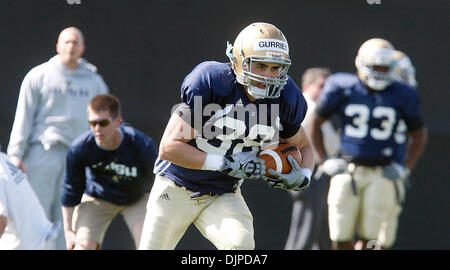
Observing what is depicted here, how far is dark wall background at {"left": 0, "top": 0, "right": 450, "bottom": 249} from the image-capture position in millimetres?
7105

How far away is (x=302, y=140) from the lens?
4785 mm

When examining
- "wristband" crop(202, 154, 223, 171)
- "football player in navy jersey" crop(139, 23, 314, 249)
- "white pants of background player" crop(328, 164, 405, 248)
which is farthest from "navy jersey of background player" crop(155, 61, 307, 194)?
"white pants of background player" crop(328, 164, 405, 248)

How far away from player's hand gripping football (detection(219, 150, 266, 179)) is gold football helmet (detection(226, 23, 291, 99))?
328 mm

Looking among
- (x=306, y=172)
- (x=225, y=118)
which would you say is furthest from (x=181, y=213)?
(x=306, y=172)

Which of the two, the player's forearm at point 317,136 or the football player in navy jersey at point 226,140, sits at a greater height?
the football player in navy jersey at point 226,140

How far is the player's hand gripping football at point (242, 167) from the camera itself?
4.36 metres

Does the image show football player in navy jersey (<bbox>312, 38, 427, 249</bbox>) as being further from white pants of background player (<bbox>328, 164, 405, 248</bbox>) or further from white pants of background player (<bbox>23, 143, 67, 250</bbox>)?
white pants of background player (<bbox>23, 143, 67, 250</bbox>)

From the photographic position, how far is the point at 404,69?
7.28 meters

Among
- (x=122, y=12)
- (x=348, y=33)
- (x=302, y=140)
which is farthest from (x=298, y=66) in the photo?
(x=302, y=140)

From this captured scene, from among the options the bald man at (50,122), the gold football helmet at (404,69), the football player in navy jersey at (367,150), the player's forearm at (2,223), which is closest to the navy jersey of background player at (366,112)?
Result: the football player in navy jersey at (367,150)

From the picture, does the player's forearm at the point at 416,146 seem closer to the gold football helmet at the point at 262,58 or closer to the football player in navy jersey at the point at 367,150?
the football player in navy jersey at the point at 367,150

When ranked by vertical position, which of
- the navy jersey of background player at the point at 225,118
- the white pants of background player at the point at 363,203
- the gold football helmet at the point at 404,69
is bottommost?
the white pants of background player at the point at 363,203

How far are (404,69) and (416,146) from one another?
2.51ft

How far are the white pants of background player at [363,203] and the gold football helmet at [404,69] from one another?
889 millimetres
